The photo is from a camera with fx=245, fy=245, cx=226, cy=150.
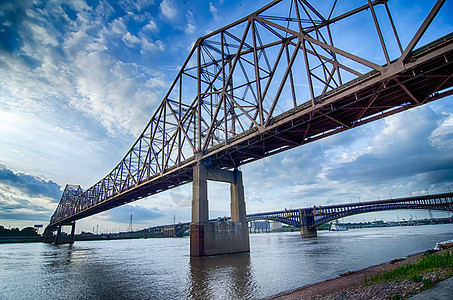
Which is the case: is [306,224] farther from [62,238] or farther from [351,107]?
[62,238]

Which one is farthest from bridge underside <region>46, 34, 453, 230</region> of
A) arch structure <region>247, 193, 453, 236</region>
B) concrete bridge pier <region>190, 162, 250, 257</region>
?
arch structure <region>247, 193, 453, 236</region>

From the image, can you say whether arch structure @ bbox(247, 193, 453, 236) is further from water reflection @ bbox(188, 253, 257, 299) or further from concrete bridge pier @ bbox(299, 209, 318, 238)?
water reflection @ bbox(188, 253, 257, 299)

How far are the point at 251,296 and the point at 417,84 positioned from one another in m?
21.8

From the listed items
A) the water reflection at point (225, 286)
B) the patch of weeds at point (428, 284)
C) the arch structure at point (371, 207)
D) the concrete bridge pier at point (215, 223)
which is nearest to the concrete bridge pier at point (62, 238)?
the arch structure at point (371, 207)

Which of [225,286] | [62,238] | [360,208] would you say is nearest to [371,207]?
[360,208]

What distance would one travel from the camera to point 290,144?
34.3 metres

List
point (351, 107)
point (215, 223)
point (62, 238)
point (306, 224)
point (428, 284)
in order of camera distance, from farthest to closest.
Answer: point (62, 238)
point (306, 224)
point (215, 223)
point (351, 107)
point (428, 284)

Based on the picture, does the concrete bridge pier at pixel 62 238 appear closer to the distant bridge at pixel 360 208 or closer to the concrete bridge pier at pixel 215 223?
the distant bridge at pixel 360 208

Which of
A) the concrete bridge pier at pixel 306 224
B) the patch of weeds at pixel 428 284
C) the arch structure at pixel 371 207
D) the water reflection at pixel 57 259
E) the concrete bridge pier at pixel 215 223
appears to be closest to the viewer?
the patch of weeds at pixel 428 284

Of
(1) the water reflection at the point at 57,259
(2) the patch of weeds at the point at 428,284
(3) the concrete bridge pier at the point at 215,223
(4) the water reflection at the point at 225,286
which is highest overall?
(3) the concrete bridge pier at the point at 215,223

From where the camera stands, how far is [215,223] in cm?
3666

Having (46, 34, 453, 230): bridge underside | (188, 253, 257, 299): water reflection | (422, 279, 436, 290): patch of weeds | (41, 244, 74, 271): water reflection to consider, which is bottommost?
(41, 244, 74, 271): water reflection

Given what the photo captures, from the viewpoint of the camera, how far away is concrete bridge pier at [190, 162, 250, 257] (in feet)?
115

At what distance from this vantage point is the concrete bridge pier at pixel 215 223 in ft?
115
